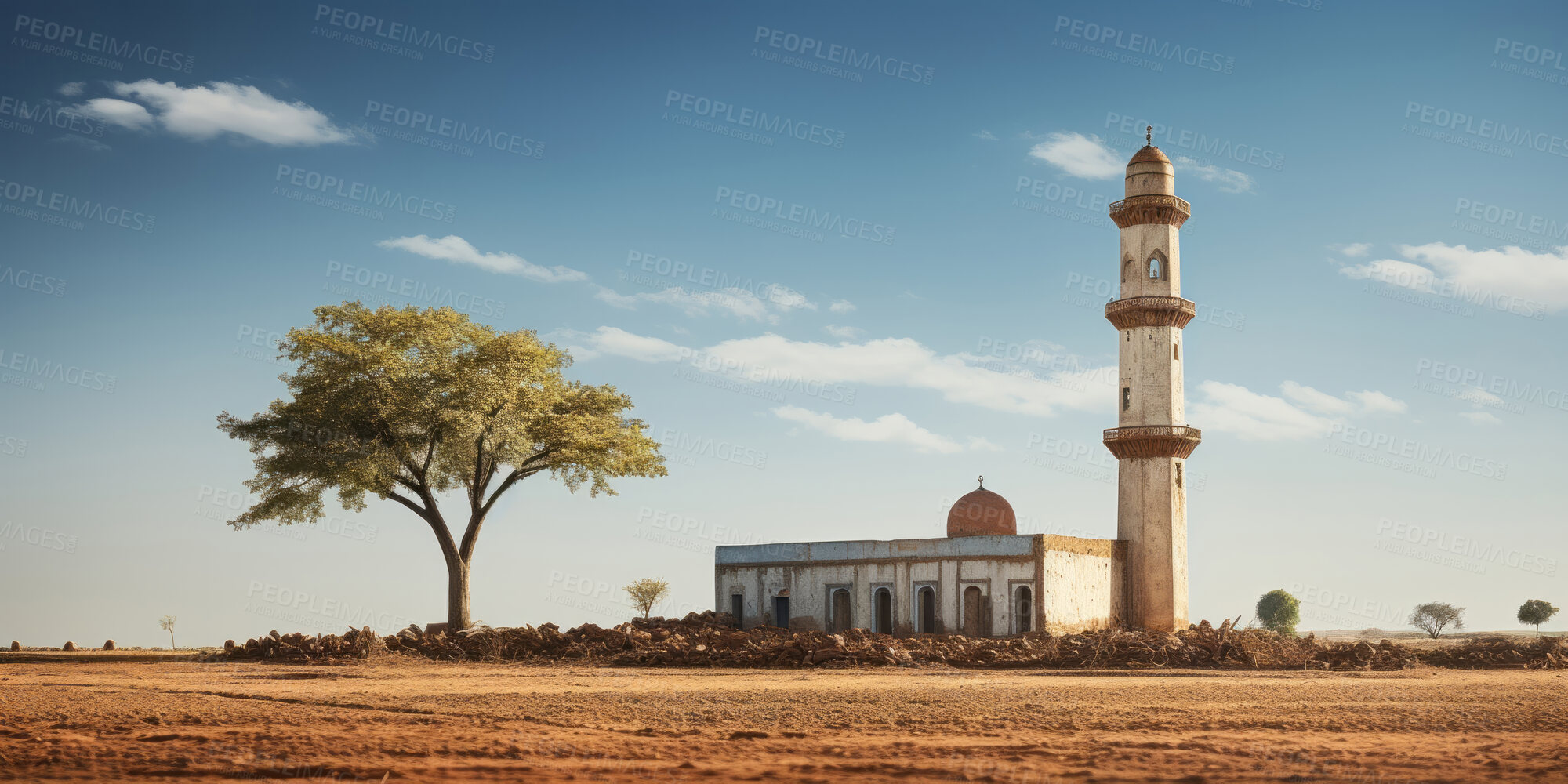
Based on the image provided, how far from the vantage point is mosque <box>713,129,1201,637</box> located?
132 ft

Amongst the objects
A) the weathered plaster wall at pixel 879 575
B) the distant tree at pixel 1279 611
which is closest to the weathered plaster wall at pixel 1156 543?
the weathered plaster wall at pixel 879 575

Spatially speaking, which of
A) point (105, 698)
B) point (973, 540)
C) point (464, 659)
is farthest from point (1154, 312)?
point (105, 698)

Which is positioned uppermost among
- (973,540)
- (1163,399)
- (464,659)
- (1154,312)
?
(1154,312)

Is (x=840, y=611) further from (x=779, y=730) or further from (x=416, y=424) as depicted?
(x=779, y=730)

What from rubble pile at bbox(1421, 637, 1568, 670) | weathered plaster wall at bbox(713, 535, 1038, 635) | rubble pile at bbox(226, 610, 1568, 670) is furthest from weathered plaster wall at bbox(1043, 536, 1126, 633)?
rubble pile at bbox(1421, 637, 1568, 670)

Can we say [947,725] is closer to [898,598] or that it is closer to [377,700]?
[377,700]

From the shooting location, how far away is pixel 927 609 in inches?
1631

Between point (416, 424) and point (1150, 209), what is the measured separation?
25.6 meters

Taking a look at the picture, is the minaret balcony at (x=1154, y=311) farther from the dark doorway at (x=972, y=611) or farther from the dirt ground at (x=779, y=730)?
the dirt ground at (x=779, y=730)

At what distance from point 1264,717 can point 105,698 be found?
17.8 metres

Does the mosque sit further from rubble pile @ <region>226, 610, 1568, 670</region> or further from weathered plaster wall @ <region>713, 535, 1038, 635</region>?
rubble pile @ <region>226, 610, 1568, 670</region>

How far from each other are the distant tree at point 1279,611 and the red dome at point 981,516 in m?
57.3

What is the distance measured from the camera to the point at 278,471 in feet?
127

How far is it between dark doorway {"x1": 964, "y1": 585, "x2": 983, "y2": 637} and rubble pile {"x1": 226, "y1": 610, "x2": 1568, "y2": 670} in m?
3.61
